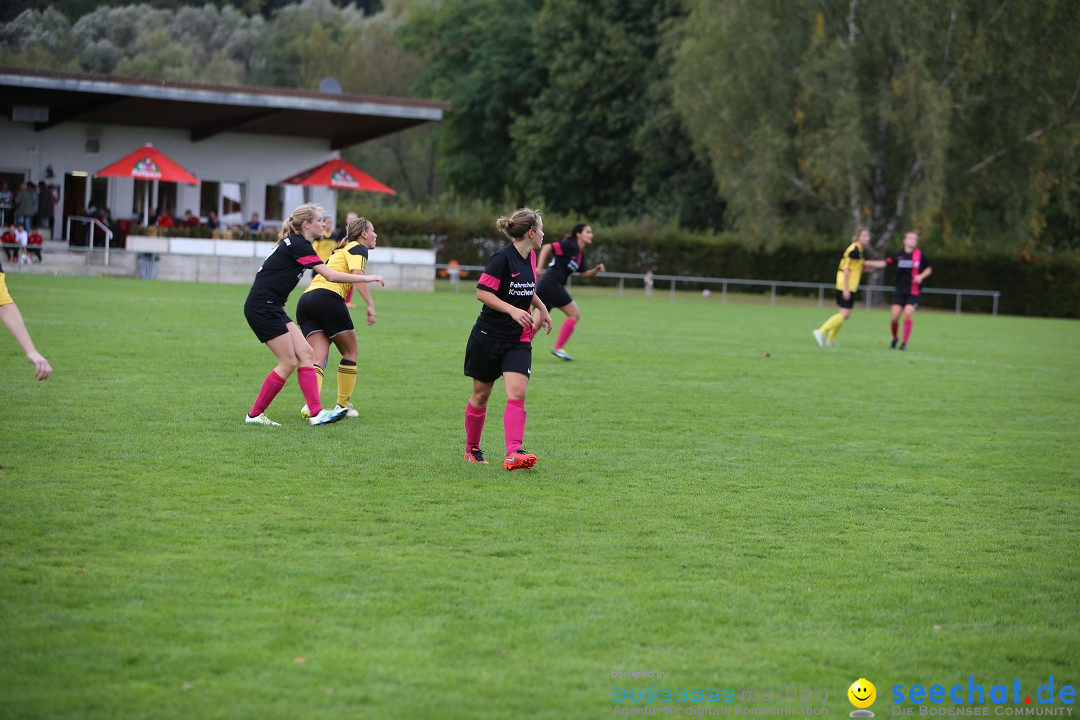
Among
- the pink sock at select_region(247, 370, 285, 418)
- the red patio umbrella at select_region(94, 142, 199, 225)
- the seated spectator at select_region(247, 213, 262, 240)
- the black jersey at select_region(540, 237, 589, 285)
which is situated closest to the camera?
the pink sock at select_region(247, 370, 285, 418)

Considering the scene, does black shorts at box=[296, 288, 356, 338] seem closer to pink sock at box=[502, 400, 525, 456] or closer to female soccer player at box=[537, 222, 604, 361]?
pink sock at box=[502, 400, 525, 456]

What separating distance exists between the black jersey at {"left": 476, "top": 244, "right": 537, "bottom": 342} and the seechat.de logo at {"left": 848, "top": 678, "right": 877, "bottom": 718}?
458cm

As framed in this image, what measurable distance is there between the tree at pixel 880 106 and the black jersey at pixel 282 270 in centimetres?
3316

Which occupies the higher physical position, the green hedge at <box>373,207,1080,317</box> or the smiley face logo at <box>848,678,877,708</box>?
the green hedge at <box>373,207,1080,317</box>

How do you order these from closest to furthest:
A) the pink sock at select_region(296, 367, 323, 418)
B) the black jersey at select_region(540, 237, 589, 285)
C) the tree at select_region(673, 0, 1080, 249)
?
the pink sock at select_region(296, 367, 323, 418)
the black jersey at select_region(540, 237, 589, 285)
the tree at select_region(673, 0, 1080, 249)

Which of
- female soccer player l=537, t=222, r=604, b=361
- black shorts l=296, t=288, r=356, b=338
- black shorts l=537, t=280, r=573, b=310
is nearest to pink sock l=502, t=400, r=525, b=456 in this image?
black shorts l=296, t=288, r=356, b=338

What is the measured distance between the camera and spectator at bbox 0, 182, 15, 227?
3703 cm

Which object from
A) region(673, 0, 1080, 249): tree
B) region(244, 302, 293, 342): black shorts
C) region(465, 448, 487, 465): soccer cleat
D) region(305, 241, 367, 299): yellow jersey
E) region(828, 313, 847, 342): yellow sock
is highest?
region(673, 0, 1080, 249): tree

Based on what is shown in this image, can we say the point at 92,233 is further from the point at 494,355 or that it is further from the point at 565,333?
the point at 494,355

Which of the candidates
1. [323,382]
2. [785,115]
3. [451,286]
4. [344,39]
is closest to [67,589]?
[323,382]

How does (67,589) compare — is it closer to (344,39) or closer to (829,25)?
(829,25)

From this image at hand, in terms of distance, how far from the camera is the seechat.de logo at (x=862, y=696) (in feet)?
15.1

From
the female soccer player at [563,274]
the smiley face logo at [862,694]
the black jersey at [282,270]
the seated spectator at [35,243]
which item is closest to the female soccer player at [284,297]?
the black jersey at [282,270]

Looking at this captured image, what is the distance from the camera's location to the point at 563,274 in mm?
18312
